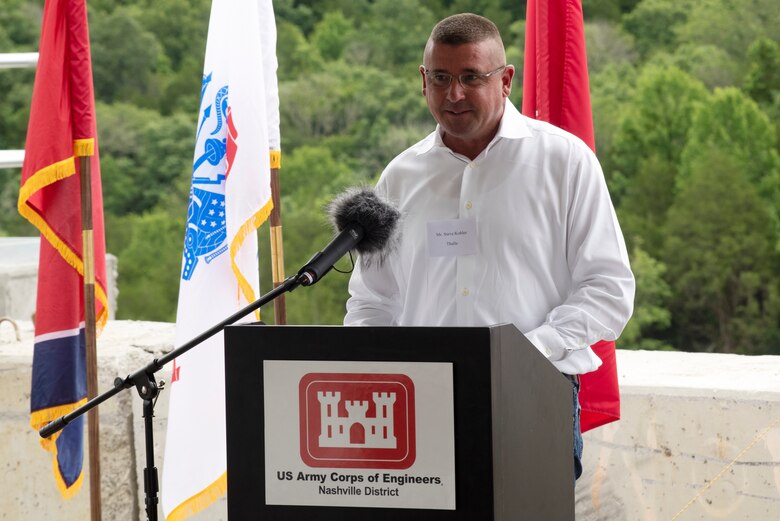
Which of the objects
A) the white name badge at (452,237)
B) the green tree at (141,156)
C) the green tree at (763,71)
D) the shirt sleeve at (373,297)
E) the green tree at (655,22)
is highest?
the green tree at (655,22)

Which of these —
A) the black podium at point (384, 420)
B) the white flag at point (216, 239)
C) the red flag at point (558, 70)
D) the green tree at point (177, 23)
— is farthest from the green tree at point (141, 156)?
the black podium at point (384, 420)

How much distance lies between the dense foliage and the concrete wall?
24.2 meters

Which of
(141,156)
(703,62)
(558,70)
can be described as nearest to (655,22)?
(703,62)

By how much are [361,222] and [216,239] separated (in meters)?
1.27

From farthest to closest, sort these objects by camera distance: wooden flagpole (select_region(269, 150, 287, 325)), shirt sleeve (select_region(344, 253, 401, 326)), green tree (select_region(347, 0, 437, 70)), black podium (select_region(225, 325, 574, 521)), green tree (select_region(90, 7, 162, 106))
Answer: green tree (select_region(347, 0, 437, 70))
green tree (select_region(90, 7, 162, 106))
wooden flagpole (select_region(269, 150, 287, 325))
shirt sleeve (select_region(344, 253, 401, 326))
black podium (select_region(225, 325, 574, 521))

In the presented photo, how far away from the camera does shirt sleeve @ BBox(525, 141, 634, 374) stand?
1.78 metres

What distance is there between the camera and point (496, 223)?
193cm

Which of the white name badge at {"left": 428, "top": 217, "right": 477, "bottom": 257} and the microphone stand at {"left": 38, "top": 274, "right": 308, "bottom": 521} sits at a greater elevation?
the white name badge at {"left": 428, "top": 217, "right": 477, "bottom": 257}

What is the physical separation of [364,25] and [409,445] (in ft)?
104

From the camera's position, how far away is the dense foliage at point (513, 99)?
27.9 metres

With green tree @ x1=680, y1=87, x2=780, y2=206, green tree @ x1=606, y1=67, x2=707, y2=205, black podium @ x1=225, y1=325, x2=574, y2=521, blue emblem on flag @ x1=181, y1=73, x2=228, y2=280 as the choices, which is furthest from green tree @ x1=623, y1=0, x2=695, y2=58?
black podium @ x1=225, y1=325, x2=574, y2=521

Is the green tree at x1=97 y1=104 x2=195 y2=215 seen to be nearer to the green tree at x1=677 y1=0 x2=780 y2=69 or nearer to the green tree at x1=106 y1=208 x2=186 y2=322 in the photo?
the green tree at x1=106 y1=208 x2=186 y2=322

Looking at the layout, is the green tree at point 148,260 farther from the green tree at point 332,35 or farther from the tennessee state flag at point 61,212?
the tennessee state flag at point 61,212

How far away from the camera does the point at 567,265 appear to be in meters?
1.93
